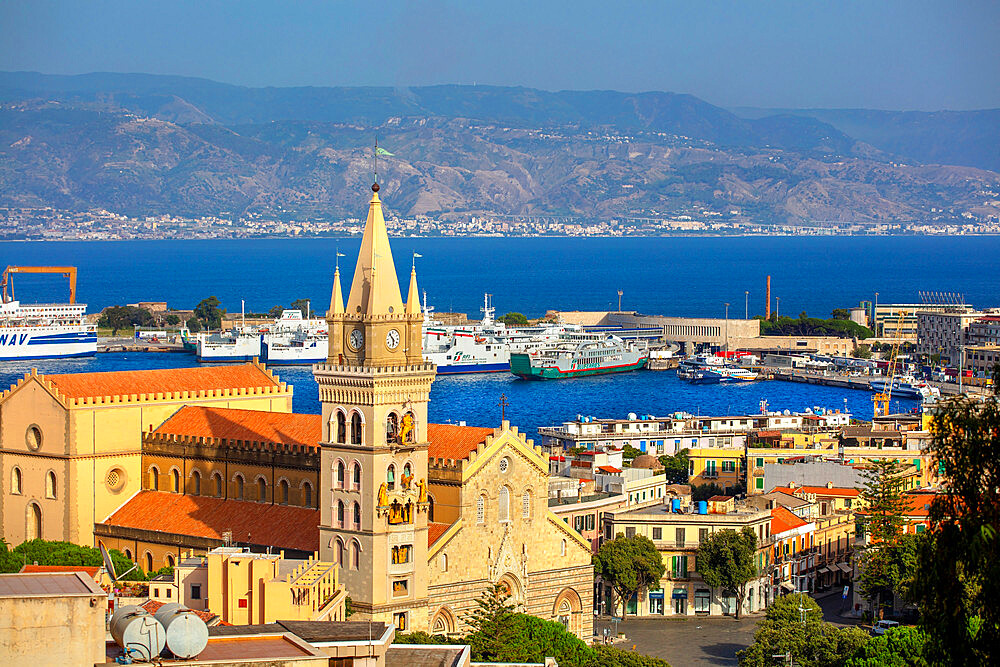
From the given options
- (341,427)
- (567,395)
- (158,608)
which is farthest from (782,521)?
(567,395)

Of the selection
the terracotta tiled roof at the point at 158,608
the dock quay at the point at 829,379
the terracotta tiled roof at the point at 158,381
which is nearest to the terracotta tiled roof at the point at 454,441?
the terracotta tiled roof at the point at 158,381

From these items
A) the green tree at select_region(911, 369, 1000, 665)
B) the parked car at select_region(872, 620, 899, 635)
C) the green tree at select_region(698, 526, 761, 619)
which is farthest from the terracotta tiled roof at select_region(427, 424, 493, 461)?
the green tree at select_region(911, 369, 1000, 665)

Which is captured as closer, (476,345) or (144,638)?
(144,638)

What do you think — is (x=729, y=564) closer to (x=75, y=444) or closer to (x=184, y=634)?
(x=75, y=444)

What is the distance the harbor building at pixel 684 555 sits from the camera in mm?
60312

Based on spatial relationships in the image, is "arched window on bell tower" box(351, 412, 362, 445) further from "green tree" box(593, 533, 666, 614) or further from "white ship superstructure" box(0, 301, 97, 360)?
"white ship superstructure" box(0, 301, 97, 360)

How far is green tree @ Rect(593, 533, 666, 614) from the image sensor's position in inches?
2309

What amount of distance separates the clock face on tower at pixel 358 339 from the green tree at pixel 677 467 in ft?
113

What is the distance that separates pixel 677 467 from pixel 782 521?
16292 millimetres

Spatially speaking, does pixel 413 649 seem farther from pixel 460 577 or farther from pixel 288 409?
pixel 288 409

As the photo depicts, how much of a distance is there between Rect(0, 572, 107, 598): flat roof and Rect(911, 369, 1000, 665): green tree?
10793 millimetres

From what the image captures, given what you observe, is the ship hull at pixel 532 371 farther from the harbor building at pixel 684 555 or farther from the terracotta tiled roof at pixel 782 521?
the harbor building at pixel 684 555

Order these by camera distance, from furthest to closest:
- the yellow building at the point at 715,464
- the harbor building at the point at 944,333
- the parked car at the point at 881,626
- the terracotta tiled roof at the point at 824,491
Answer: the harbor building at the point at 944,333, the yellow building at the point at 715,464, the terracotta tiled roof at the point at 824,491, the parked car at the point at 881,626

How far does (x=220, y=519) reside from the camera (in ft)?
174
